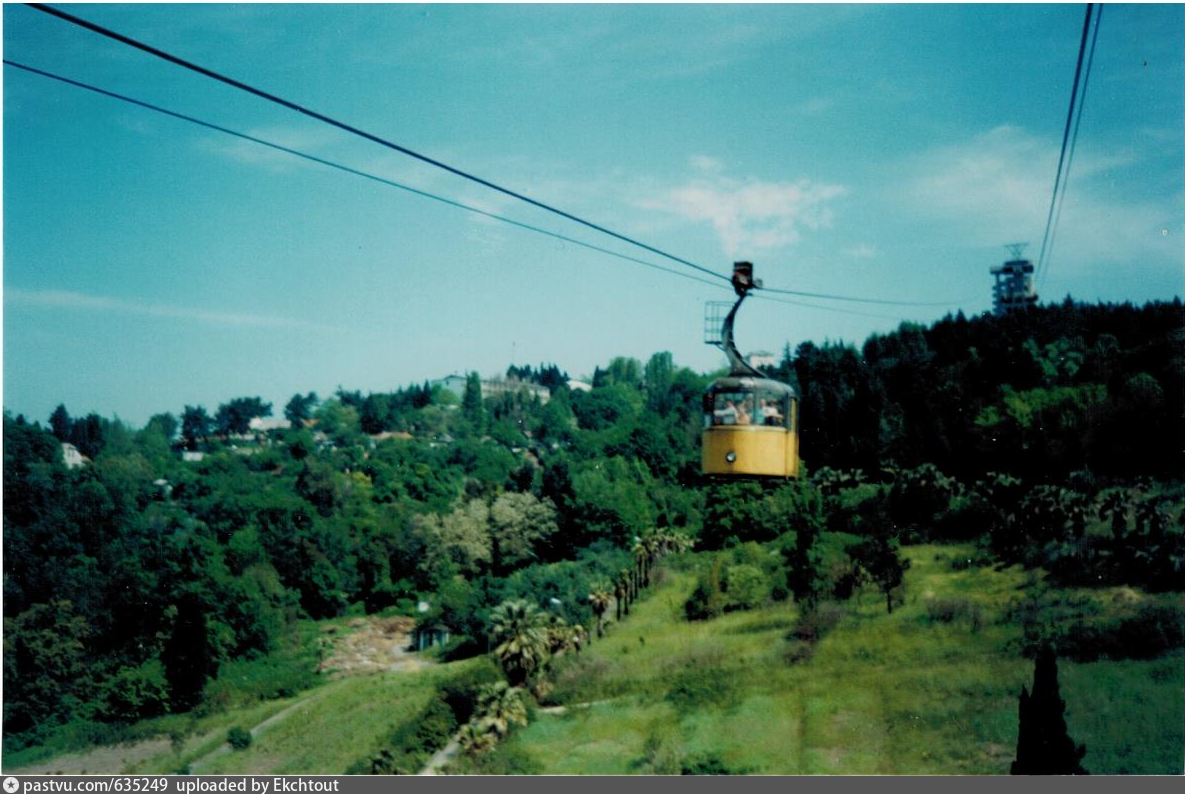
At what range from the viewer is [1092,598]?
1305 inches

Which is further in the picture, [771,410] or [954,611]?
[954,611]

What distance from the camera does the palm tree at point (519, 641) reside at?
37.2m

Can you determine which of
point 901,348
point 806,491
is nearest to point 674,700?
point 806,491

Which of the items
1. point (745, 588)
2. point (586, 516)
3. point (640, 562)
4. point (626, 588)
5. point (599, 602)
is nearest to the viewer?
point (745, 588)

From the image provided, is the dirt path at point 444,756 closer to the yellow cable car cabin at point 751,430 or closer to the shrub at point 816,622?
the shrub at point 816,622

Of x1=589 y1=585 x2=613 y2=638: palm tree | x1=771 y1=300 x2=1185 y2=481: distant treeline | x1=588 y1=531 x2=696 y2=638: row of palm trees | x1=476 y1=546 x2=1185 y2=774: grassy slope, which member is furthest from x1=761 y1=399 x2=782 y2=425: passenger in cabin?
x1=771 y1=300 x2=1185 y2=481: distant treeline

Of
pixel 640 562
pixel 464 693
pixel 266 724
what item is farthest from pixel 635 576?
pixel 266 724

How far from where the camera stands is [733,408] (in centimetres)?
1436

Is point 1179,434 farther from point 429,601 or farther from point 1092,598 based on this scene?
point 429,601

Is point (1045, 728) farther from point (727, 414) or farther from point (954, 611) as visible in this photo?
point (954, 611)

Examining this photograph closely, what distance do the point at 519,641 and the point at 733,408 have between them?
26010 mm

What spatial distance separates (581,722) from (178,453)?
159 feet

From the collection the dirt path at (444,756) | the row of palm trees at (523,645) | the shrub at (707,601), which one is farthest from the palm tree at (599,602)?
the dirt path at (444,756)

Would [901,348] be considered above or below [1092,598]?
above
